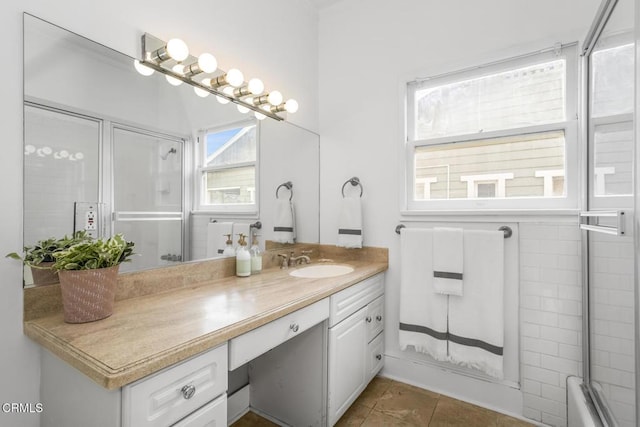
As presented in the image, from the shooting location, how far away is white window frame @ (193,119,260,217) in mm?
1542

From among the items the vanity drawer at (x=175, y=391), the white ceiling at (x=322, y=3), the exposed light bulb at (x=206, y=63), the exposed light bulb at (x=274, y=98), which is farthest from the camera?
the white ceiling at (x=322, y=3)

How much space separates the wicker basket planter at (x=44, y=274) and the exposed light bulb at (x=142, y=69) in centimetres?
84

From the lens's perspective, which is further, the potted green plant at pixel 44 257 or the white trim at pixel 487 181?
the white trim at pixel 487 181

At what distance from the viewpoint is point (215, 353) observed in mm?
941

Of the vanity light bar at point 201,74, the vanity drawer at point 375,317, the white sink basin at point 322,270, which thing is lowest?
the vanity drawer at point 375,317

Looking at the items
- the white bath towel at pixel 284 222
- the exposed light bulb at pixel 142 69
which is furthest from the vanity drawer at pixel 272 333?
the exposed light bulb at pixel 142 69

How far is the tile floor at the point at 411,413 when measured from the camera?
1.70m

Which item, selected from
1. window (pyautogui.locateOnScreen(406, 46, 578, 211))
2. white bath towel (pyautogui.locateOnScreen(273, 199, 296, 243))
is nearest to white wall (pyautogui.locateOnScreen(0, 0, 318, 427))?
white bath towel (pyautogui.locateOnScreen(273, 199, 296, 243))

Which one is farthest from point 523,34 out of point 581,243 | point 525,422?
point 525,422

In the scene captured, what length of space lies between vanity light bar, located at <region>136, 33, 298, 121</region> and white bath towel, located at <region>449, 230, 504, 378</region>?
145cm

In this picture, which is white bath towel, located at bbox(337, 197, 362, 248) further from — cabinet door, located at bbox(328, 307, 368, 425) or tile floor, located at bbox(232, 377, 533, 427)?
tile floor, located at bbox(232, 377, 533, 427)

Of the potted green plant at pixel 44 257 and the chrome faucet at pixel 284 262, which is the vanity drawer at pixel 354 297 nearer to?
the chrome faucet at pixel 284 262

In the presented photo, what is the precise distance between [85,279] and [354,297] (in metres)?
→ 1.26

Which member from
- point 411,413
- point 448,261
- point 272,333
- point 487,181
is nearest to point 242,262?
point 272,333
